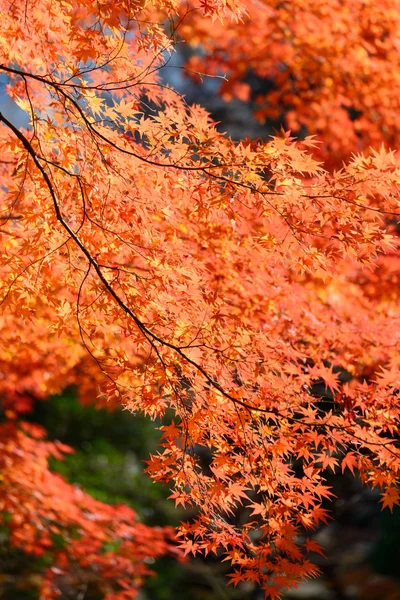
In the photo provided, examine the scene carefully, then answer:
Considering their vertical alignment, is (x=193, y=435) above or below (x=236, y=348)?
below

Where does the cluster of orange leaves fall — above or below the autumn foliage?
below

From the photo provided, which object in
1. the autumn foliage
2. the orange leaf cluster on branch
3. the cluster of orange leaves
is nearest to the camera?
the autumn foliage

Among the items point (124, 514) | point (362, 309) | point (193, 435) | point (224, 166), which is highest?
point (362, 309)

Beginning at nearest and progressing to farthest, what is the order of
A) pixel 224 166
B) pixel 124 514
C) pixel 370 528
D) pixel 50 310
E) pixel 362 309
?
pixel 224 166 < pixel 50 310 < pixel 362 309 < pixel 124 514 < pixel 370 528

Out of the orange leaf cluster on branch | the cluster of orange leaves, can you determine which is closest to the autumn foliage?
the cluster of orange leaves

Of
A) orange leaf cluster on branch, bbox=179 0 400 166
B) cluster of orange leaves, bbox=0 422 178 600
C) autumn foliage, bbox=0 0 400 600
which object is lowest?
cluster of orange leaves, bbox=0 422 178 600

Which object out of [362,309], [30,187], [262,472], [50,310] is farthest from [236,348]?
[362,309]

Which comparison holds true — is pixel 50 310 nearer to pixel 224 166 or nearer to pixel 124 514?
pixel 224 166

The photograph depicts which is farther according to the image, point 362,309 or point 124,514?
point 124,514

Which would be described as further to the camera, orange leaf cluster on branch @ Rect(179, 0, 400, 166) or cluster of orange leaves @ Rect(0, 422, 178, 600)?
orange leaf cluster on branch @ Rect(179, 0, 400, 166)

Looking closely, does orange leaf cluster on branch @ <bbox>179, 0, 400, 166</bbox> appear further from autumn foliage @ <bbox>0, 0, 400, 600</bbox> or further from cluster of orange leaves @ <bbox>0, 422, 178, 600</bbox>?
cluster of orange leaves @ <bbox>0, 422, 178, 600</bbox>

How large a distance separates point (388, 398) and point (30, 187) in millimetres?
2490

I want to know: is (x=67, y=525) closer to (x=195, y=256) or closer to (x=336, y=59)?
(x=195, y=256)

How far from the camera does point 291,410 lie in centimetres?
352
